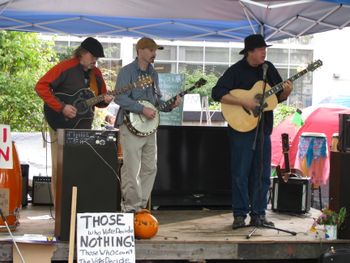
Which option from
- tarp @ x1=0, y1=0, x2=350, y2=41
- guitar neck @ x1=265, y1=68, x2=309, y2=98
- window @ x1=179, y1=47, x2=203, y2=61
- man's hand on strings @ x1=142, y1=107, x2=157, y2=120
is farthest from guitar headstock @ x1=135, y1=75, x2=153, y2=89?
window @ x1=179, y1=47, x2=203, y2=61

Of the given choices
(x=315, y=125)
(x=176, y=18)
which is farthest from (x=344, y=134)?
(x=315, y=125)

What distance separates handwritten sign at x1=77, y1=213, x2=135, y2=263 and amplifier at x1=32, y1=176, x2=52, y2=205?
8.29 ft

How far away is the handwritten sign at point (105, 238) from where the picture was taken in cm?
455

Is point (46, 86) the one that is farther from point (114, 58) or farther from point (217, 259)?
point (114, 58)

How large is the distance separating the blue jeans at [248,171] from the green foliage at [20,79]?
6825 millimetres

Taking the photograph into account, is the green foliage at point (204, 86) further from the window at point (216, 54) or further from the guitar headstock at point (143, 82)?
the guitar headstock at point (143, 82)

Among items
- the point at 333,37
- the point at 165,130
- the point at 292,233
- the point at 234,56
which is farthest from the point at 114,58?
the point at 292,233

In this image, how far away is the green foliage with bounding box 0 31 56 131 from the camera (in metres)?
11.5

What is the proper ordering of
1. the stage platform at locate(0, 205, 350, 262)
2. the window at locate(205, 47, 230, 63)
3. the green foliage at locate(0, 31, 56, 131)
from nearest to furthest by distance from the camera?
the stage platform at locate(0, 205, 350, 262), the green foliage at locate(0, 31, 56, 131), the window at locate(205, 47, 230, 63)

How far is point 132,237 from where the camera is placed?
184 inches

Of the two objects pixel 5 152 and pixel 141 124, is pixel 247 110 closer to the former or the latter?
pixel 141 124

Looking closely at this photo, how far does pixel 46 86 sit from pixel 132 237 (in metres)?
1.92

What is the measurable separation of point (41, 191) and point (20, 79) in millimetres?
5131

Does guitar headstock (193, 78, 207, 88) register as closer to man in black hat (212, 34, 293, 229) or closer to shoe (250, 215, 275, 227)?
man in black hat (212, 34, 293, 229)
